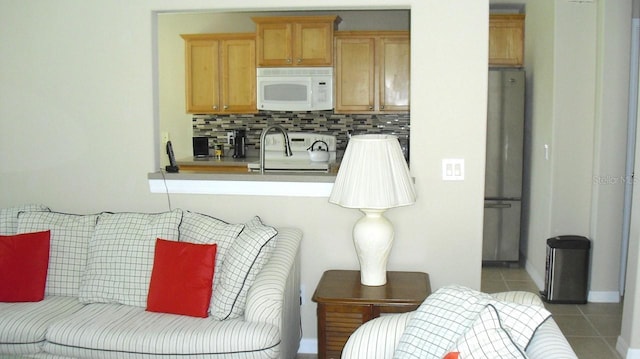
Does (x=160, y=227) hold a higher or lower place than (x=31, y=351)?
higher

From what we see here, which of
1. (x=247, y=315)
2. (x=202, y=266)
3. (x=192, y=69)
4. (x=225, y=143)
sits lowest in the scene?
(x=247, y=315)

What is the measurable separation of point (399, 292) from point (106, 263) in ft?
4.91

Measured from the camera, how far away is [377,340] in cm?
229

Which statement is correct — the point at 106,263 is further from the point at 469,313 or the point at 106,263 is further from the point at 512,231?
the point at 512,231

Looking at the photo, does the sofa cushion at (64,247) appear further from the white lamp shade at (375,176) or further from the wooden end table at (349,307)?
the white lamp shade at (375,176)

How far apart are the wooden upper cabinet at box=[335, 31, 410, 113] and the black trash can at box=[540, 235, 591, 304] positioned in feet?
7.47

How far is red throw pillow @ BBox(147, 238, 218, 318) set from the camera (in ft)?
9.79

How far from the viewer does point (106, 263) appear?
10.6ft

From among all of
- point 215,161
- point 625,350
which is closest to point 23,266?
point 215,161

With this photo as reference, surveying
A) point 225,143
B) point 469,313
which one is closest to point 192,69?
point 225,143

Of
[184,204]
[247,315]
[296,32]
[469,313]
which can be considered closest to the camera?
[469,313]

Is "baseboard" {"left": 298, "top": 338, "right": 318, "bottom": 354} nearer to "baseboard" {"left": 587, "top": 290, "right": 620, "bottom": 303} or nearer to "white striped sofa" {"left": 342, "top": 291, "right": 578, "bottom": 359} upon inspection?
"white striped sofa" {"left": 342, "top": 291, "right": 578, "bottom": 359}

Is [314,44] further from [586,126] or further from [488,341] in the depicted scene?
[488,341]

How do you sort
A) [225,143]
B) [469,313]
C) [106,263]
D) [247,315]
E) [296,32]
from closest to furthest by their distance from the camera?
[469,313]
[247,315]
[106,263]
[296,32]
[225,143]
